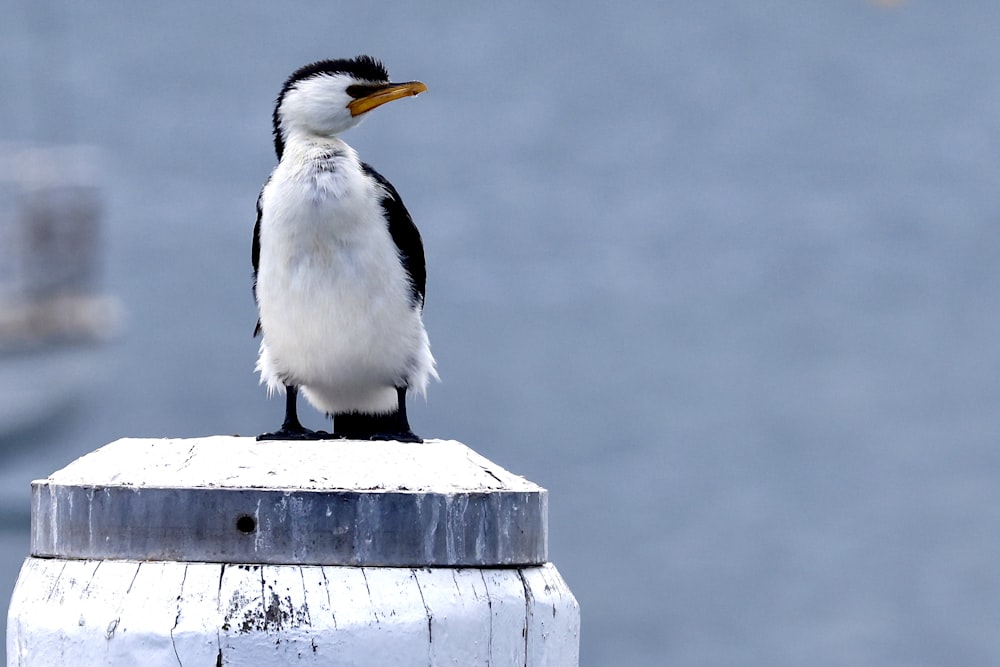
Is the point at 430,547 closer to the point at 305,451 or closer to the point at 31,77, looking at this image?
the point at 305,451

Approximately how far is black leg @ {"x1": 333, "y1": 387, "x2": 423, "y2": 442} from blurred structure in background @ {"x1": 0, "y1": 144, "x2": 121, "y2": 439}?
49.0ft

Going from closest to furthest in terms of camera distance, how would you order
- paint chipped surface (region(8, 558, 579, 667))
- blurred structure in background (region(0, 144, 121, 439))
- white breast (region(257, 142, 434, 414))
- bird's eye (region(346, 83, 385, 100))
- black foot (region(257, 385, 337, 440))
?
paint chipped surface (region(8, 558, 579, 667)) → black foot (region(257, 385, 337, 440)) → white breast (region(257, 142, 434, 414)) → bird's eye (region(346, 83, 385, 100)) → blurred structure in background (region(0, 144, 121, 439))

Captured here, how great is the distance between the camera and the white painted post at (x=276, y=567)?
218cm

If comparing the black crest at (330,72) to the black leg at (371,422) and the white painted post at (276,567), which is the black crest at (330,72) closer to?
the black leg at (371,422)

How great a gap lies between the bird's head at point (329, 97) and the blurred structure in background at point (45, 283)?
593 inches

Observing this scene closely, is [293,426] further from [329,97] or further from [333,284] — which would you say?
[329,97]

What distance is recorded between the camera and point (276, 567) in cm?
223

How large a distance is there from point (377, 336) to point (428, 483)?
1316 mm

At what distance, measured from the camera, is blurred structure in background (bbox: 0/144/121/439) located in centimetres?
1839

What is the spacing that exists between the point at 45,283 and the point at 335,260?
1643 cm

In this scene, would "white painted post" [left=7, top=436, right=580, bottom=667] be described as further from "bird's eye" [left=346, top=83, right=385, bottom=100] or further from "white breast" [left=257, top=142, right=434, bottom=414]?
"bird's eye" [left=346, top=83, right=385, bottom=100]

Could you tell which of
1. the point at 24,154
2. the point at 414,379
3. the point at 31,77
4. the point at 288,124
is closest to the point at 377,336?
the point at 414,379

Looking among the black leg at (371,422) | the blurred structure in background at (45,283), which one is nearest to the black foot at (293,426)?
the black leg at (371,422)

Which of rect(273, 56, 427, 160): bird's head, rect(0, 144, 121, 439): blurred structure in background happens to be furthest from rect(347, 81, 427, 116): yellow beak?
rect(0, 144, 121, 439): blurred structure in background
